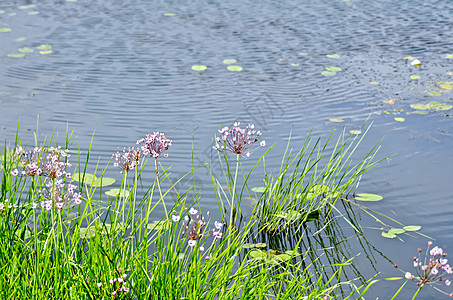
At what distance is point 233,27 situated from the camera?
20.5 feet

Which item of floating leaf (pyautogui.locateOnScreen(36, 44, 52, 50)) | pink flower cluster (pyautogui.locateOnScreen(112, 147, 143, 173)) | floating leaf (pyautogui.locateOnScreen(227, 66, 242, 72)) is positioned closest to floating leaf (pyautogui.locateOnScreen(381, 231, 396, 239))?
pink flower cluster (pyautogui.locateOnScreen(112, 147, 143, 173))

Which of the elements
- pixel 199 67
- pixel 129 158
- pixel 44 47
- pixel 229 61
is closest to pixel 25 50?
pixel 44 47

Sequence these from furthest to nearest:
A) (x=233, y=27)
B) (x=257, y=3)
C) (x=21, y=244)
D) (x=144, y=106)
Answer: (x=257, y=3) → (x=233, y=27) → (x=144, y=106) → (x=21, y=244)

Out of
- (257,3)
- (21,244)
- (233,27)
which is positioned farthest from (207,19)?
(21,244)

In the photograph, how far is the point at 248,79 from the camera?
193 inches

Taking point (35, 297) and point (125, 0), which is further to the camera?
point (125, 0)

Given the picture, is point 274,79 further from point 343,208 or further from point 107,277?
point 107,277

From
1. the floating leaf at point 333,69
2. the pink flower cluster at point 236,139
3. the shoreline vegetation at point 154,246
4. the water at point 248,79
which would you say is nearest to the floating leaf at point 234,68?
the water at point 248,79

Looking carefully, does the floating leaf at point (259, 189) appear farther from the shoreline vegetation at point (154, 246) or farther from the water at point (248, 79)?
the water at point (248, 79)

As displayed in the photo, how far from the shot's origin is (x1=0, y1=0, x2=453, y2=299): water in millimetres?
3410

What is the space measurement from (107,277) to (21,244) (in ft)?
1.18

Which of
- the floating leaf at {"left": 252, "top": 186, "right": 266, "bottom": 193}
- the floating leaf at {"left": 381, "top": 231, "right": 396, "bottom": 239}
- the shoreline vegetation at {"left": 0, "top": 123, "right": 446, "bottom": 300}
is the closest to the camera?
the shoreline vegetation at {"left": 0, "top": 123, "right": 446, "bottom": 300}

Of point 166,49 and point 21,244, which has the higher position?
point 21,244

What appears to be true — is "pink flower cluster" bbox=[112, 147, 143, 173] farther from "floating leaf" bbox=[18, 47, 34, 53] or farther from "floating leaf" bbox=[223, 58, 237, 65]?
"floating leaf" bbox=[18, 47, 34, 53]
